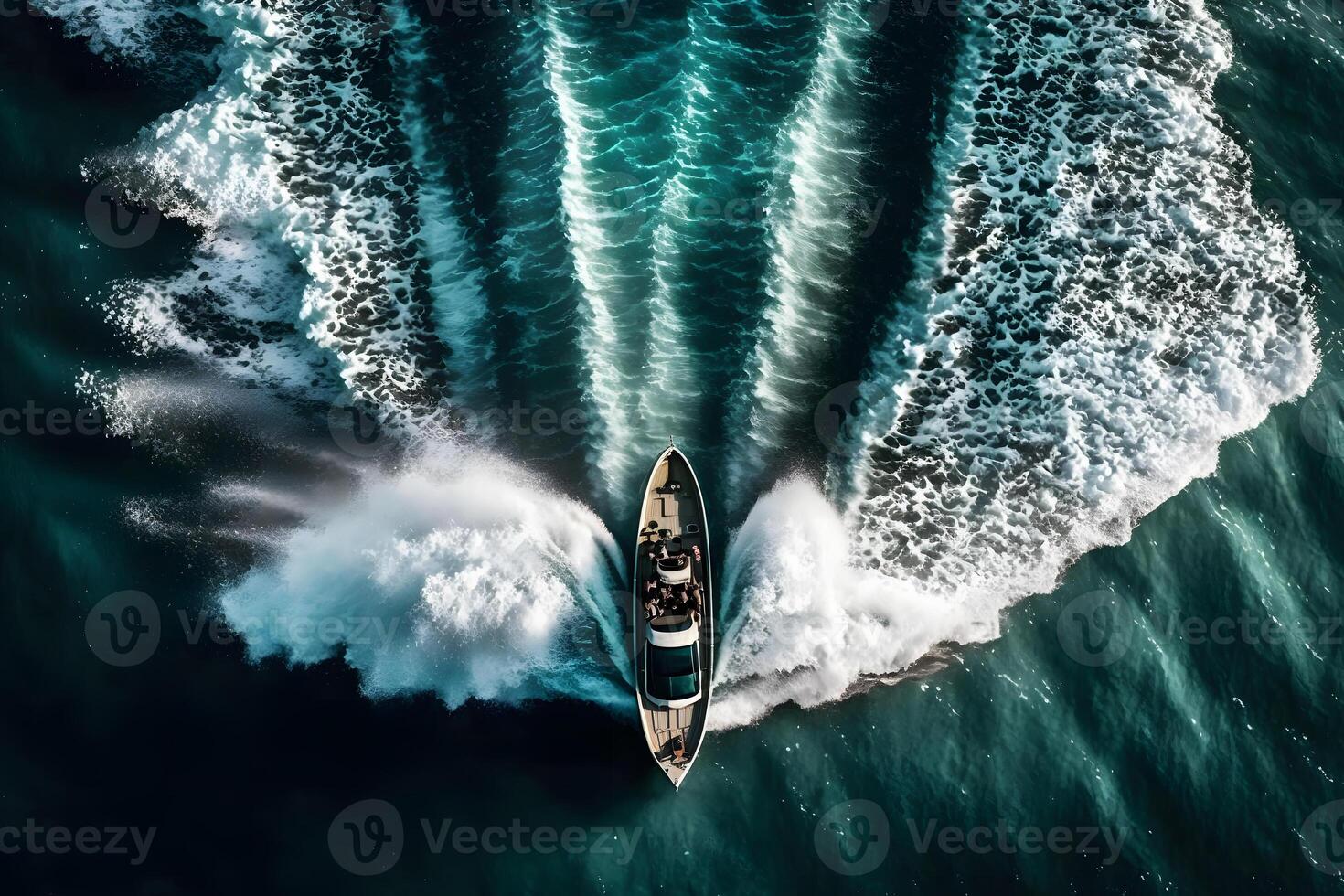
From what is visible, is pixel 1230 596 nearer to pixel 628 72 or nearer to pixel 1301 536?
pixel 1301 536
